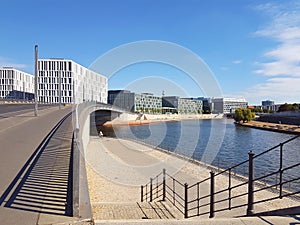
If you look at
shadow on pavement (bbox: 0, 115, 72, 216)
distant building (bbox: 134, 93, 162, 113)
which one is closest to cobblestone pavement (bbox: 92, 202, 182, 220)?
shadow on pavement (bbox: 0, 115, 72, 216)

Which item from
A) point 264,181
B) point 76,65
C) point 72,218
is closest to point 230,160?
point 264,181

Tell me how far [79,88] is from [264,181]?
73.2 metres

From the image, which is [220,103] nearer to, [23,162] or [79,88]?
[79,88]

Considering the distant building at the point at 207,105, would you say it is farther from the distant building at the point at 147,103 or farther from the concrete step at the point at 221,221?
the concrete step at the point at 221,221

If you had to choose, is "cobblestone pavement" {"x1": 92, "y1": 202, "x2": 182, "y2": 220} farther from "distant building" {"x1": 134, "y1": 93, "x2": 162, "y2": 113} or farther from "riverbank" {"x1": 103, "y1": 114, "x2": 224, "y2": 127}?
"distant building" {"x1": 134, "y1": 93, "x2": 162, "y2": 113}

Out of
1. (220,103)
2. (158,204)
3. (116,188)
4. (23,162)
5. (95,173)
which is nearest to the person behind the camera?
(23,162)

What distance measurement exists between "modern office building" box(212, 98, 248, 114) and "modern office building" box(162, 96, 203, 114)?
1357 cm

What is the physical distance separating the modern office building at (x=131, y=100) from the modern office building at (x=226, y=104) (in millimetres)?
37295

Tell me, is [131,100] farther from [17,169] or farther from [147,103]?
[17,169]

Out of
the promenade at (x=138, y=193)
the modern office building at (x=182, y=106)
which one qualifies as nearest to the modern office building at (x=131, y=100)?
the modern office building at (x=182, y=106)

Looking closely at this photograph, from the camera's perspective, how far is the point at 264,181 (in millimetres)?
16719

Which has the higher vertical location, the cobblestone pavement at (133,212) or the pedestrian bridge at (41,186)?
the pedestrian bridge at (41,186)

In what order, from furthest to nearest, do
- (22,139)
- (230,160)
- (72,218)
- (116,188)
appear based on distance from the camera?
(230,160)
(116,188)
(22,139)
(72,218)

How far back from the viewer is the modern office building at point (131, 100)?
10794 centimetres
